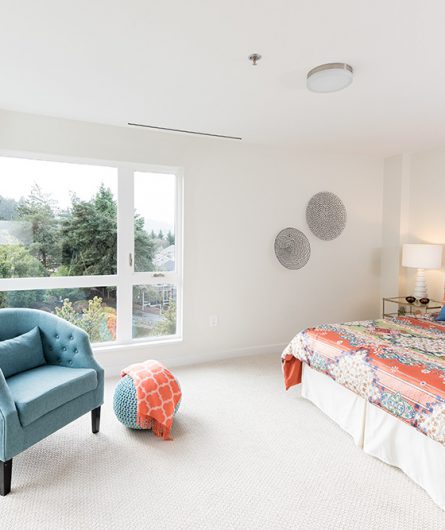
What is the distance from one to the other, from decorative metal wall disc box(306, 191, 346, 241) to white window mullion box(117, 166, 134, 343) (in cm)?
198

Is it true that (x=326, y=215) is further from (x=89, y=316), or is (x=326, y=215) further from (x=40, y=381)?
(x=40, y=381)

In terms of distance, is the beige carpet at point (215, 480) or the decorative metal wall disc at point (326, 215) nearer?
the beige carpet at point (215, 480)

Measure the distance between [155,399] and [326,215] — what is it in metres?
2.91

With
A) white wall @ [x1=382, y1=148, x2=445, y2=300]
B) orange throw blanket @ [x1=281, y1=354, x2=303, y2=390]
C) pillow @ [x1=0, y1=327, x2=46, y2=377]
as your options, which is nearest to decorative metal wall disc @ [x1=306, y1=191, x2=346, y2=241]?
white wall @ [x1=382, y1=148, x2=445, y2=300]

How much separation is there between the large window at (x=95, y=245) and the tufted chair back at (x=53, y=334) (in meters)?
0.75

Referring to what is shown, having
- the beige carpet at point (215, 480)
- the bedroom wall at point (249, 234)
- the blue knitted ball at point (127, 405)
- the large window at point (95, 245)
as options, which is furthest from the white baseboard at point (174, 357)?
the blue knitted ball at point (127, 405)

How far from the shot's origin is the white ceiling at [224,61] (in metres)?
1.72

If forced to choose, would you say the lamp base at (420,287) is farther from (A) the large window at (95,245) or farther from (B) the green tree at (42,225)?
(B) the green tree at (42,225)

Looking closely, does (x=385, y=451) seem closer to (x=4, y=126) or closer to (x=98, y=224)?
(x=98, y=224)

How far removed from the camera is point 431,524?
1714 mm

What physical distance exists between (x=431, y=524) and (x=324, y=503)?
476 millimetres

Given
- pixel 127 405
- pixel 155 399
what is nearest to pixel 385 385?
pixel 155 399

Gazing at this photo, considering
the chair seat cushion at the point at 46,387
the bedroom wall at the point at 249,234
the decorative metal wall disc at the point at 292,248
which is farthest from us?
the decorative metal wall disc at the point at 292,248

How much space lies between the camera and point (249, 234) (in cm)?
401
